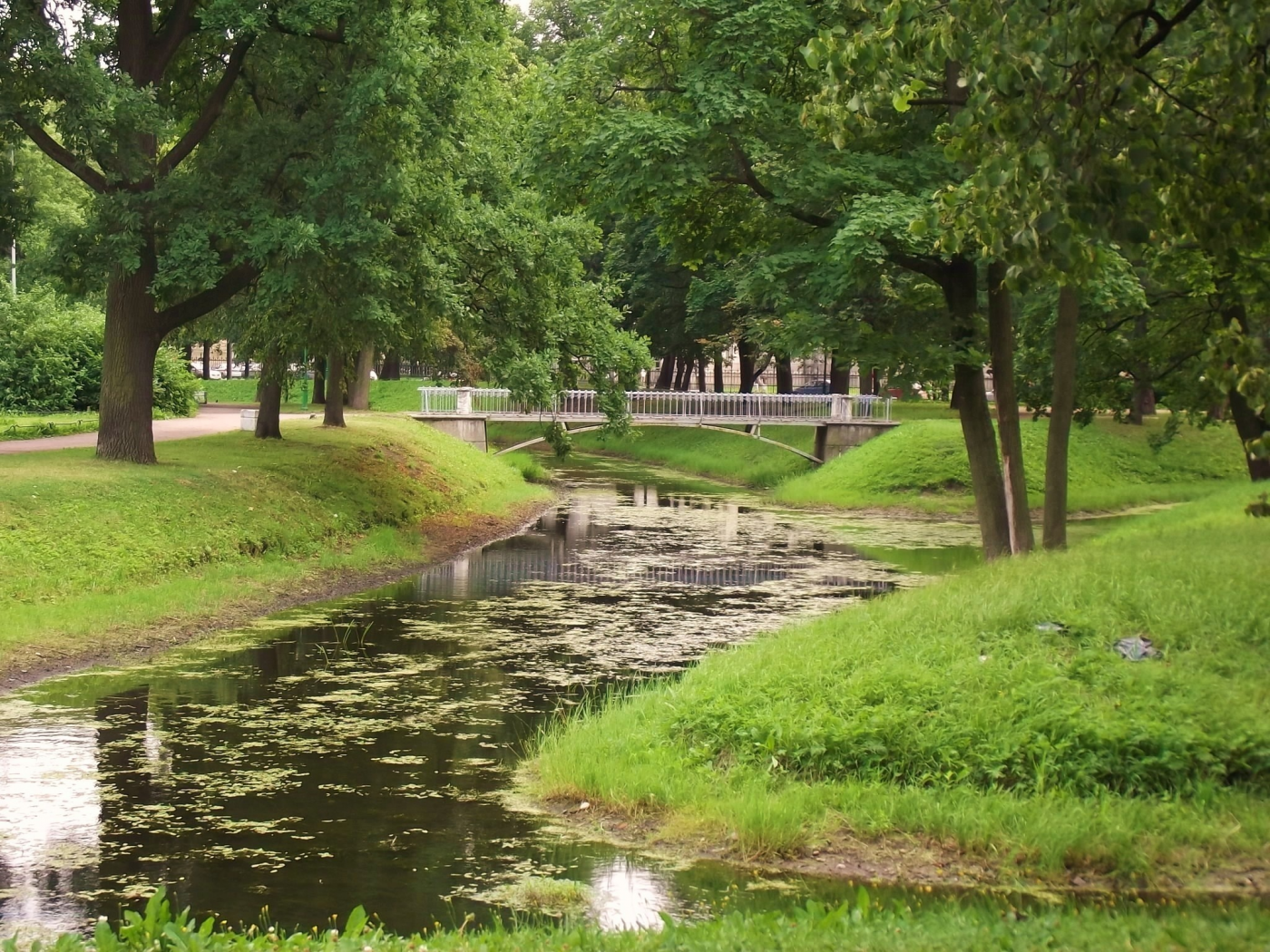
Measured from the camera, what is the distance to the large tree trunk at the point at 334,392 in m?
33.8

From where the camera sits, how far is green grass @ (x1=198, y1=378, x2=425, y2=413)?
60.1m

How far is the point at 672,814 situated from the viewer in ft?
33.2

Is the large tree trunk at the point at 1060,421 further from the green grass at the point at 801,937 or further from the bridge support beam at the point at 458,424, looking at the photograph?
the bridge support beam at the point at 458,424

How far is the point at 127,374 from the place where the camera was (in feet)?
76.1

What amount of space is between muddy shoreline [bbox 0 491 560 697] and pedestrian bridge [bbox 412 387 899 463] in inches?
612

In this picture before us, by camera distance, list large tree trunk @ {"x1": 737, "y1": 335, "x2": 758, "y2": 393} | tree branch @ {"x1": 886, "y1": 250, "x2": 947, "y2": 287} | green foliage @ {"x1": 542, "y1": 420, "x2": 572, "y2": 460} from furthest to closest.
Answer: large tree trunk @ {"x1": 737, "y1": 335, "x2": 758, "y2": 393} < green foliage @ {"x1": 542, "y1": 420, "x2": 572, "y2": 460} < tree branch @ {"x1": 886, "y1": 250, "x2": 947, "y2": 287}

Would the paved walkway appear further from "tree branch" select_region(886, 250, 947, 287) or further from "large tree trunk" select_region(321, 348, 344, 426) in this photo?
"tree branch" select_region(886, 250, 947, 287)

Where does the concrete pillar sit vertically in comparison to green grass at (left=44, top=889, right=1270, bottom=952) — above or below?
above

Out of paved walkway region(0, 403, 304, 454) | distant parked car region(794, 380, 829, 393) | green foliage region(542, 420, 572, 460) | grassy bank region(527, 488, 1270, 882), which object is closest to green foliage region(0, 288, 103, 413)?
paved walkway region(0, 403, 304, 454)

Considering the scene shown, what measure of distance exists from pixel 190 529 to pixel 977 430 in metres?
11.0

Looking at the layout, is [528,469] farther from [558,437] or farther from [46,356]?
[558,437]

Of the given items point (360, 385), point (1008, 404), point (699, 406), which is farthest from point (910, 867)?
point (360, 385)

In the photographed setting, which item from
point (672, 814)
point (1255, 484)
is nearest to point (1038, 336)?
point (1255, 484)

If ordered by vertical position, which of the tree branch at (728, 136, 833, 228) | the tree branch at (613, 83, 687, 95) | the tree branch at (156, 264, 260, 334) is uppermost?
the tree branch at (613, 83, 687, 95)
